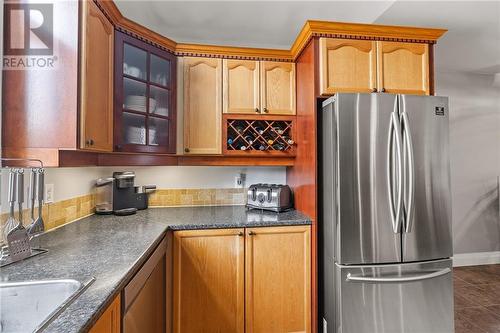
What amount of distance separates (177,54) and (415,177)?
198cm

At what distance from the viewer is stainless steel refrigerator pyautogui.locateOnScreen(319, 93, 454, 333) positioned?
1617 millimetres

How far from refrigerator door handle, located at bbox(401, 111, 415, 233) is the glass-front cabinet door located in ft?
5.43

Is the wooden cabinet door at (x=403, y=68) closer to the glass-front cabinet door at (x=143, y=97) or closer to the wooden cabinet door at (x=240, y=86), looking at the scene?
the wooden cabinet door at (x=240, y=86)

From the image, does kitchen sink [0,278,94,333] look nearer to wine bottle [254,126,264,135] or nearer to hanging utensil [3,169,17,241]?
hanging utensil [3,169,17,241]

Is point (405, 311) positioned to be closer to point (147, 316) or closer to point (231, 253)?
point (231, 253)

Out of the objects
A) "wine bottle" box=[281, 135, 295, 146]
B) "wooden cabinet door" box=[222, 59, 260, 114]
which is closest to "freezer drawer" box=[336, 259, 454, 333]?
"wine bottle" box=[281, 135, 295, 146]

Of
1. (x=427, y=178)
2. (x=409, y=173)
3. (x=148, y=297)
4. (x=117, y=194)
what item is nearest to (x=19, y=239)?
(x=148, y=297)

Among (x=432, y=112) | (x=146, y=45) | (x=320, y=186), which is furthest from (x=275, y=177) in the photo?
(x=146, y=45)

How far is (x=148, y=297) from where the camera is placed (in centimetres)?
135

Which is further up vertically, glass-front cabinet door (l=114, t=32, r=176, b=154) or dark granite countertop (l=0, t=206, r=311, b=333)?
glass-front cabinet door (l=114, t=32, r=176, b=154)

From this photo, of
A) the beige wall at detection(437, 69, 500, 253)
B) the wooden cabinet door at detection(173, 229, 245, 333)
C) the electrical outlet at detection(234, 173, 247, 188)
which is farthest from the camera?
the beige wall at detection(437, 69, 500, 253)

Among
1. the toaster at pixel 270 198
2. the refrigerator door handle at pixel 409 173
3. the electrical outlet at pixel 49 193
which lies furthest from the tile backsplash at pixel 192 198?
the refrigerator door handle at pixel 409 173

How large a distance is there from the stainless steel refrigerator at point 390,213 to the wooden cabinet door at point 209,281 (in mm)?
654

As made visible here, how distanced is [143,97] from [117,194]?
818 mm
